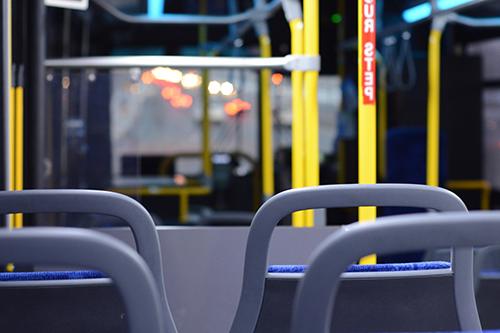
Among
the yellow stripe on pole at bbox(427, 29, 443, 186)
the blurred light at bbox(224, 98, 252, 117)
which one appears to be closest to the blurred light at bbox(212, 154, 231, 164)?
the blurred light at bbox(224, 98, 252, 117)

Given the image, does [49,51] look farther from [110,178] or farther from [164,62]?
[164,62]

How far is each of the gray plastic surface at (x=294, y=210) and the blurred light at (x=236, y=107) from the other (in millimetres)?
5758

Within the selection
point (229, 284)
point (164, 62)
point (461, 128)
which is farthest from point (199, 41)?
point (229, 284)

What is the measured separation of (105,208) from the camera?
49.2 inches

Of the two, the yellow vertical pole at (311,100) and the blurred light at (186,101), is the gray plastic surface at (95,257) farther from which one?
the blurred light at (186,101)

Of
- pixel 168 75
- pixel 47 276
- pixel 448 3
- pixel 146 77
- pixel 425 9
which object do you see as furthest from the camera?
pixel 168 75

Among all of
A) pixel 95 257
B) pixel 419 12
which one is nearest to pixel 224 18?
pixel 419 12

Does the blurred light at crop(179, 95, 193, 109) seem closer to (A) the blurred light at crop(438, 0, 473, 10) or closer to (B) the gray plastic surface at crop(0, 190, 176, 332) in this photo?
(A) the blurred light at crop(438, 0, 473, 10)

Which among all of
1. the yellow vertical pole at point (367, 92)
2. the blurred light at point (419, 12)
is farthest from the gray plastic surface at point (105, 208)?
the blurred light at point (419, 12)

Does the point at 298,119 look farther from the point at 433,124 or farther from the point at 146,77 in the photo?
the point at 146,77

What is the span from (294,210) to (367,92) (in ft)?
2.93

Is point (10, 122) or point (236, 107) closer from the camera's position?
point (10, 122)

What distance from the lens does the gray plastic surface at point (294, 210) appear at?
1206 mm

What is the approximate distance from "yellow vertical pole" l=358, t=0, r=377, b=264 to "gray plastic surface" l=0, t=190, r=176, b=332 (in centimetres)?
89
